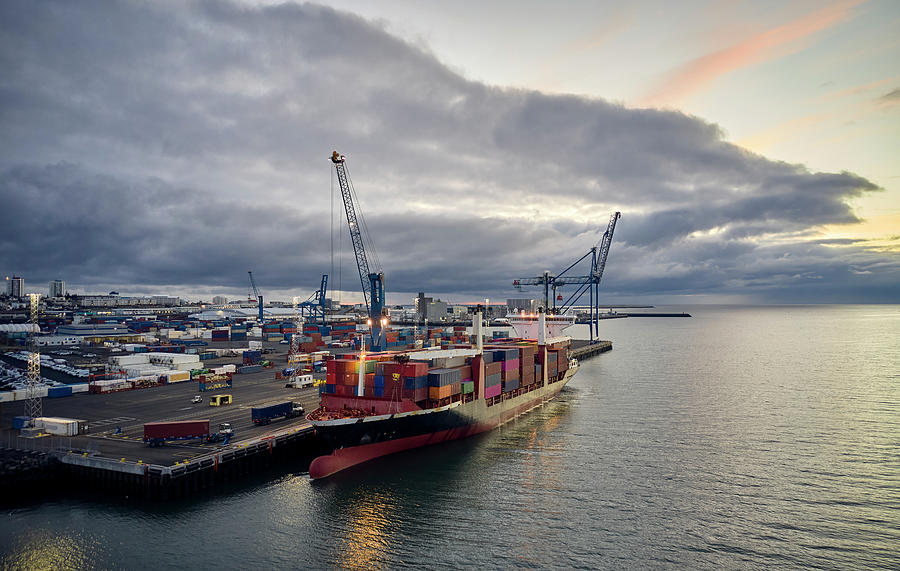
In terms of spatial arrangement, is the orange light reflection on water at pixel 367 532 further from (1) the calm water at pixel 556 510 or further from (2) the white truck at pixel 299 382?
(2) the white truck at pixel 299 382

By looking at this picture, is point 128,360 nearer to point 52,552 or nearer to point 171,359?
point 171,359

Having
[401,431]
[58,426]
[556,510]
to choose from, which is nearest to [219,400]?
[58,426]

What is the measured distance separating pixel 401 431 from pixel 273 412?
1521cm

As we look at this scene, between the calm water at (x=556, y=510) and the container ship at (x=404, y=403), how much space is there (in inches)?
61.6

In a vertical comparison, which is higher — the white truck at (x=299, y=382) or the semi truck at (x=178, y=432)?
the semi truck at (x=178, y=432)

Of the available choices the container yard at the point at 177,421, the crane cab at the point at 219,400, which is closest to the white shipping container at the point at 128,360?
the container yard at the point at 177,421

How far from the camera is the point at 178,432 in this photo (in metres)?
40.8

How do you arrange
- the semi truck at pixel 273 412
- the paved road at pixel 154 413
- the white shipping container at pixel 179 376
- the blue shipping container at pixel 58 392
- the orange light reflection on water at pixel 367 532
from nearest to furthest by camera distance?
the orange light reflection on water at pixel 367 532
the paved road at pixel 154 413
the semi truck at pixel 273 412
the blue shipping container at pixel 58 392
the white shipping container at pixel 179 376

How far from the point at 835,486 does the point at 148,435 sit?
173 feet

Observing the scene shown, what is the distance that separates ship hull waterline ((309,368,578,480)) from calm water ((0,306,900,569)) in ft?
3.62

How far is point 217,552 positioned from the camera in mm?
26781

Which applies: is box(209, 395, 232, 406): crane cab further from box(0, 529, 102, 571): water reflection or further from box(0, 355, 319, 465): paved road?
box(0, 529, 102, 571): water reflection

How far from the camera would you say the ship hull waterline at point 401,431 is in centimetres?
3806

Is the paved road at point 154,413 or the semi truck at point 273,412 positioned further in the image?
the semi truck at point 273,412
